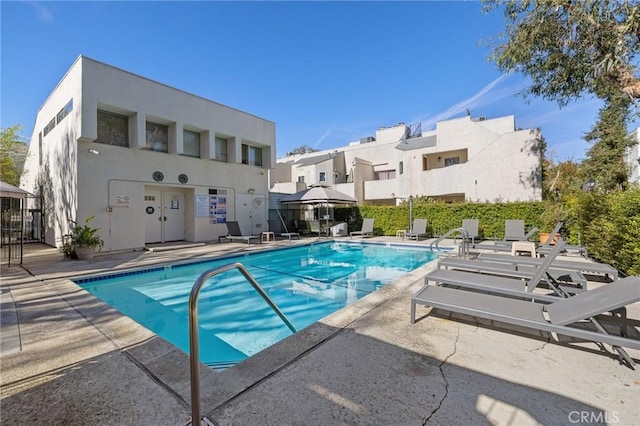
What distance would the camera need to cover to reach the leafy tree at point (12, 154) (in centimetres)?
1661

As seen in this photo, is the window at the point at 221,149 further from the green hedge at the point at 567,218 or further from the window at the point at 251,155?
the green hedge at the point at 567,218

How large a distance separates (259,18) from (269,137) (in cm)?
669

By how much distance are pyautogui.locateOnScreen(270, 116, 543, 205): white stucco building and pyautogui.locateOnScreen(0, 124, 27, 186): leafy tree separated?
17703 millimetres

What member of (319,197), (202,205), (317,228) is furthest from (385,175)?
(202,205)

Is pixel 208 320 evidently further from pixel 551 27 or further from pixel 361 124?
pixel 361 124

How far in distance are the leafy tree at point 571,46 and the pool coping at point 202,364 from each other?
9.49 meters

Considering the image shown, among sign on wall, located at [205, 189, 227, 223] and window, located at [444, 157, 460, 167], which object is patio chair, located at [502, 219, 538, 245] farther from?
sign on wall, located at [205, 189, 227, 223]

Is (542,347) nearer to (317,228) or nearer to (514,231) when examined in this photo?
(514,231)

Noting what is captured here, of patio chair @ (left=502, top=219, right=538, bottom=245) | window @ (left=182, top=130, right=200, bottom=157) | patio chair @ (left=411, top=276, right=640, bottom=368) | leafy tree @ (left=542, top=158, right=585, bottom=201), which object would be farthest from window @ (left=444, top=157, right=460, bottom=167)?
patio chair @ (left=411, top=276, right=640, bottom=368)

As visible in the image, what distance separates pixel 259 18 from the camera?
1130cm

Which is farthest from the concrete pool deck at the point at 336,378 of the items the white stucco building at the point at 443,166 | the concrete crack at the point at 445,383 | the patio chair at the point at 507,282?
the white stucco building at the point at 443,166

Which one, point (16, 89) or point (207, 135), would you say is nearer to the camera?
point (16, 89)

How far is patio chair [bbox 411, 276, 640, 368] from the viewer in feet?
8.17

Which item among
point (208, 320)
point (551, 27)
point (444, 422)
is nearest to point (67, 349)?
point (208, 320)
